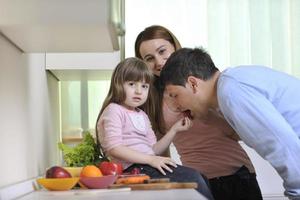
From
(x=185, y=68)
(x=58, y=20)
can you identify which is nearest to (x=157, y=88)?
(x=185, y=68)

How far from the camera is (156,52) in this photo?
156cm

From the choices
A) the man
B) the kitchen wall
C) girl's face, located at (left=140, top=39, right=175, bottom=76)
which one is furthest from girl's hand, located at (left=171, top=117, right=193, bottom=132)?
the kitchen wall

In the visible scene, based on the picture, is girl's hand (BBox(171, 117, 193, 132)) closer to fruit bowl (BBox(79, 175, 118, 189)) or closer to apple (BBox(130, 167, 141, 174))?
apple (BBox(130, 167, 141, 174))

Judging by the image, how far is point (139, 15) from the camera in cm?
227

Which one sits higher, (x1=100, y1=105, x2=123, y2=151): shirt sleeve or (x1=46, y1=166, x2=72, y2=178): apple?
(x1=100, y1=105, x2=123, y2=151): shirt sleeve

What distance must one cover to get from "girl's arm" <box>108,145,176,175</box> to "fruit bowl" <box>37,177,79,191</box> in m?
0.27

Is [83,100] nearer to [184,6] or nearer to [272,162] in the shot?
[184,6]

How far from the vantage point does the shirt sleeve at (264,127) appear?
1.04 m

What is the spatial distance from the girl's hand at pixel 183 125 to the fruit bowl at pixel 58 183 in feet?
1.50

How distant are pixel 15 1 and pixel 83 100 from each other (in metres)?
1.37

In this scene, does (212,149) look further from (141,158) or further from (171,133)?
(141,158)

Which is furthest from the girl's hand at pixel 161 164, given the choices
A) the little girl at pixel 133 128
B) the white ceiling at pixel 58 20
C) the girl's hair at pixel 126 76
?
the white ceiling at pixel 58 20

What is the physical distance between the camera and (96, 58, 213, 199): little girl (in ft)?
4.07

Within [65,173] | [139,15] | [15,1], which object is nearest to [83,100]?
[139,15]
